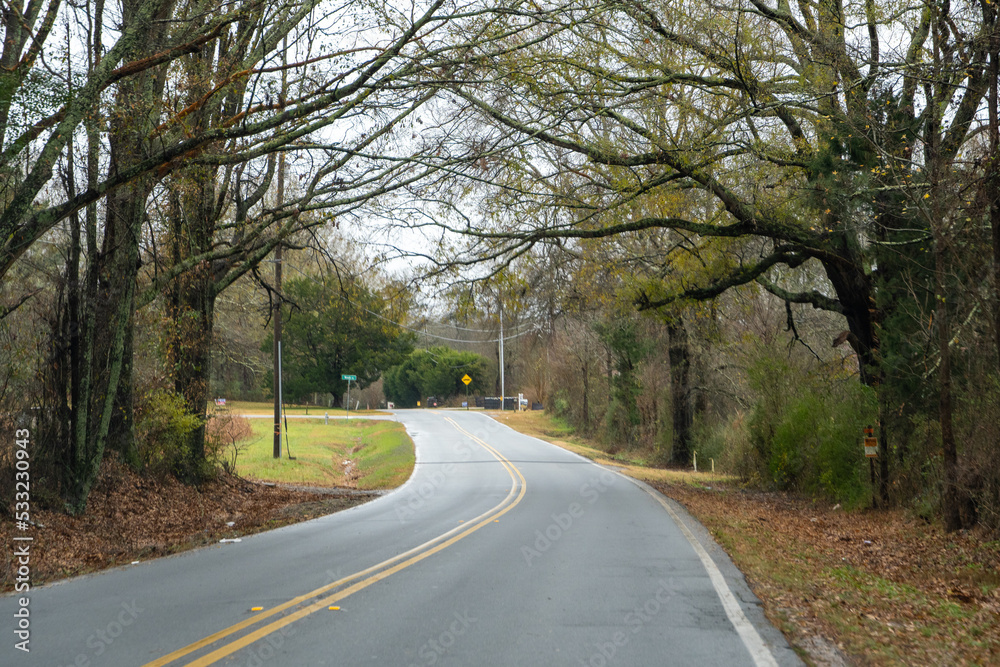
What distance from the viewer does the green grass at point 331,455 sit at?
25.0 meters

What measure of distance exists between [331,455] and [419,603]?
26.9 metres

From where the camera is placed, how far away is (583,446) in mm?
41656

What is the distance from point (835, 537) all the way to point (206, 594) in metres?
10.1

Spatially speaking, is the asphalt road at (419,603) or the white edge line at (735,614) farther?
the white edge line at (735,614)

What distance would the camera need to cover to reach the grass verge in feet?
20.8

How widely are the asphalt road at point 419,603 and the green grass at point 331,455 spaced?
38.6ft

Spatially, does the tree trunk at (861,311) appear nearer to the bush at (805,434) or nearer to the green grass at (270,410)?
the bush at (805,434)

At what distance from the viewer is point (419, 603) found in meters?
7.30

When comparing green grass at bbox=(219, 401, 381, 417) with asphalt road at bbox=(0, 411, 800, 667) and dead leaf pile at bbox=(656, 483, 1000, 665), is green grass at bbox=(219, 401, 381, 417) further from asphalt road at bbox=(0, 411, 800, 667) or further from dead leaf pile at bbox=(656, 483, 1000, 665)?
dead leaf pile at bbox=(656, 483, 1000, 665)

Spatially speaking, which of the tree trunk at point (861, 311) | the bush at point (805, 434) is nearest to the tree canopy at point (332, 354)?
the bush at point (805, 434)

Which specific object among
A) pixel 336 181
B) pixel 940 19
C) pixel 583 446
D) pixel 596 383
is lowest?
pixel 583 446

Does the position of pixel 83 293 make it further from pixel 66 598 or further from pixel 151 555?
pixel 66 598

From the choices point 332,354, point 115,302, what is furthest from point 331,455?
point 332,354

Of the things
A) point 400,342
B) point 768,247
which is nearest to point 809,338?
point 768,247
